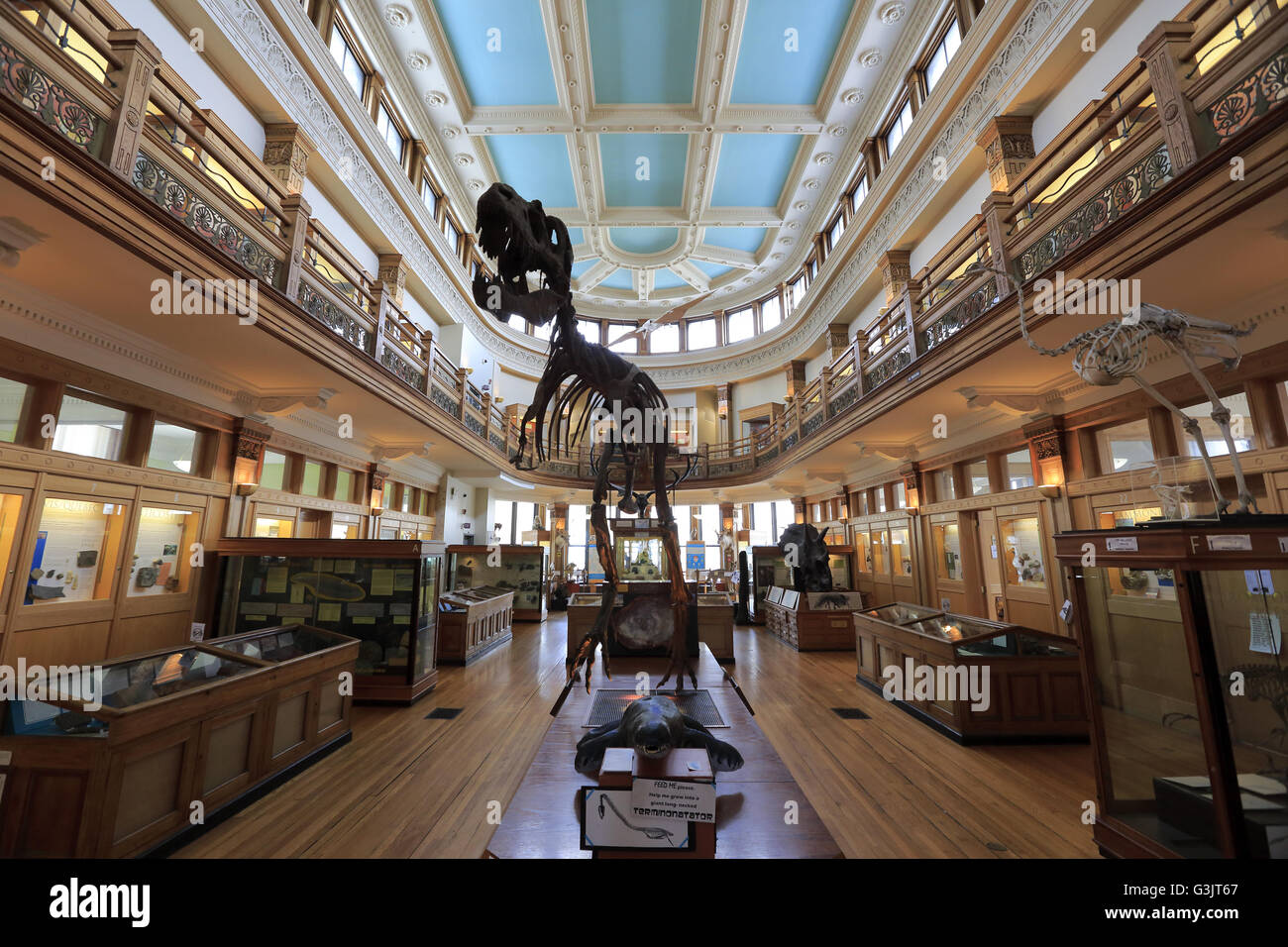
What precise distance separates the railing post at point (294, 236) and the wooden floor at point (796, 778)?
4864mm

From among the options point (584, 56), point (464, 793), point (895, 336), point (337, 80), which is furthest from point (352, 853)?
point (584, 56)

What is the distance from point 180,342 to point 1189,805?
29.5 feet

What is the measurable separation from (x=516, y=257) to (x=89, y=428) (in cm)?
546

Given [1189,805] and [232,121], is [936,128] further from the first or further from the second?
[232,121]

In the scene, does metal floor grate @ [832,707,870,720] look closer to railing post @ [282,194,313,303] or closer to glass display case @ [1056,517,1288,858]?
glass display case @ [1056,517,1288,858]

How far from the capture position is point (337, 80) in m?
9.04

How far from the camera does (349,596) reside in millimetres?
6781

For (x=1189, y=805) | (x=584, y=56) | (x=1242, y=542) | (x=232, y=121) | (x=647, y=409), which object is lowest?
(x=1189, y=805)

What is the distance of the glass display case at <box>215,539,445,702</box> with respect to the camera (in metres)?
6.59

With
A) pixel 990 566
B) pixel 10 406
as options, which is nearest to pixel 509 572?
pixel 10 406

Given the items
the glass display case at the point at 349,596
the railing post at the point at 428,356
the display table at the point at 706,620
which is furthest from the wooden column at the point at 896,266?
the glass display case at the point at 349,596

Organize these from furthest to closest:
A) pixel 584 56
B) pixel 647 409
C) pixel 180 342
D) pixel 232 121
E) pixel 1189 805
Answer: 1. pixel 584 56
2. pixel 232 121
3. pixel 180 342
4. pixel 647 409
5. pixel 1189 805

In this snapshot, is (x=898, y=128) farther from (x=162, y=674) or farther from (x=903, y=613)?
(x=162, y=674)

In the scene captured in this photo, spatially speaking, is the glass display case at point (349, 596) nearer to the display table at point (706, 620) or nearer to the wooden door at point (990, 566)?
the display table at point (706, 620)
